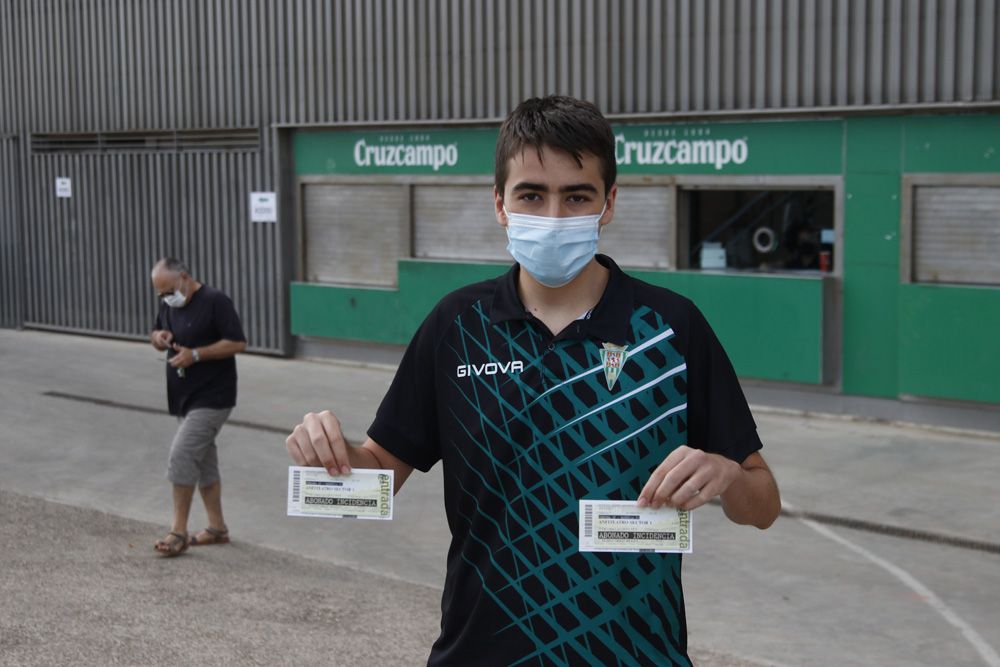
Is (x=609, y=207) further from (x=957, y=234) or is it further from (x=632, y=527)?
(x=957, y=234)

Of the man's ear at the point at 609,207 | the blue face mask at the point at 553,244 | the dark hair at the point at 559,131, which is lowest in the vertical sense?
the blue face mask at the point at 553,244

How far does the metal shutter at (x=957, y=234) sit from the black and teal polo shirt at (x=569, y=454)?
9.93m

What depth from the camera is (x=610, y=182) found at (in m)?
3.16

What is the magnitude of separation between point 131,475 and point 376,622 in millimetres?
4563

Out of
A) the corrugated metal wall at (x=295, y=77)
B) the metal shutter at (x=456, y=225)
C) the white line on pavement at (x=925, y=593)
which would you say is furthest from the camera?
the metal shutter at (x=456, y=225)

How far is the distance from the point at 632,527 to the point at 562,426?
276 millimetres

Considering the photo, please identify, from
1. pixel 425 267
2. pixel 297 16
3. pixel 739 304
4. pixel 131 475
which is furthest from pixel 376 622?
pixel 297 16

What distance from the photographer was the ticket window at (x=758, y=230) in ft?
44.8

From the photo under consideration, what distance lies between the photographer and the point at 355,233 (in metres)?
17.4

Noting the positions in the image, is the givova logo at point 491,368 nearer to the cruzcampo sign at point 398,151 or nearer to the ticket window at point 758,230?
the ticket window at point 758,230

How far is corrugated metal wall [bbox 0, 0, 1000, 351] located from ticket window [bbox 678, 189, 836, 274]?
96 centimetres

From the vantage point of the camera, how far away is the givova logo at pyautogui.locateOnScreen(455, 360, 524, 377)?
3.05 meters

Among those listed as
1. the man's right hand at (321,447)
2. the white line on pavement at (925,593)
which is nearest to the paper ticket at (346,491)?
the man's right hand at (321,447)

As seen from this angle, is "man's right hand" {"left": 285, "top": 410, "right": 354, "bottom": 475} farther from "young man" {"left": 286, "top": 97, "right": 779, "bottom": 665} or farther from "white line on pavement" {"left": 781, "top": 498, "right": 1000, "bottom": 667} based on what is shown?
"white line on pavement" {"left": 781, "top": 498, "right": 1000, "bottom": 667}
